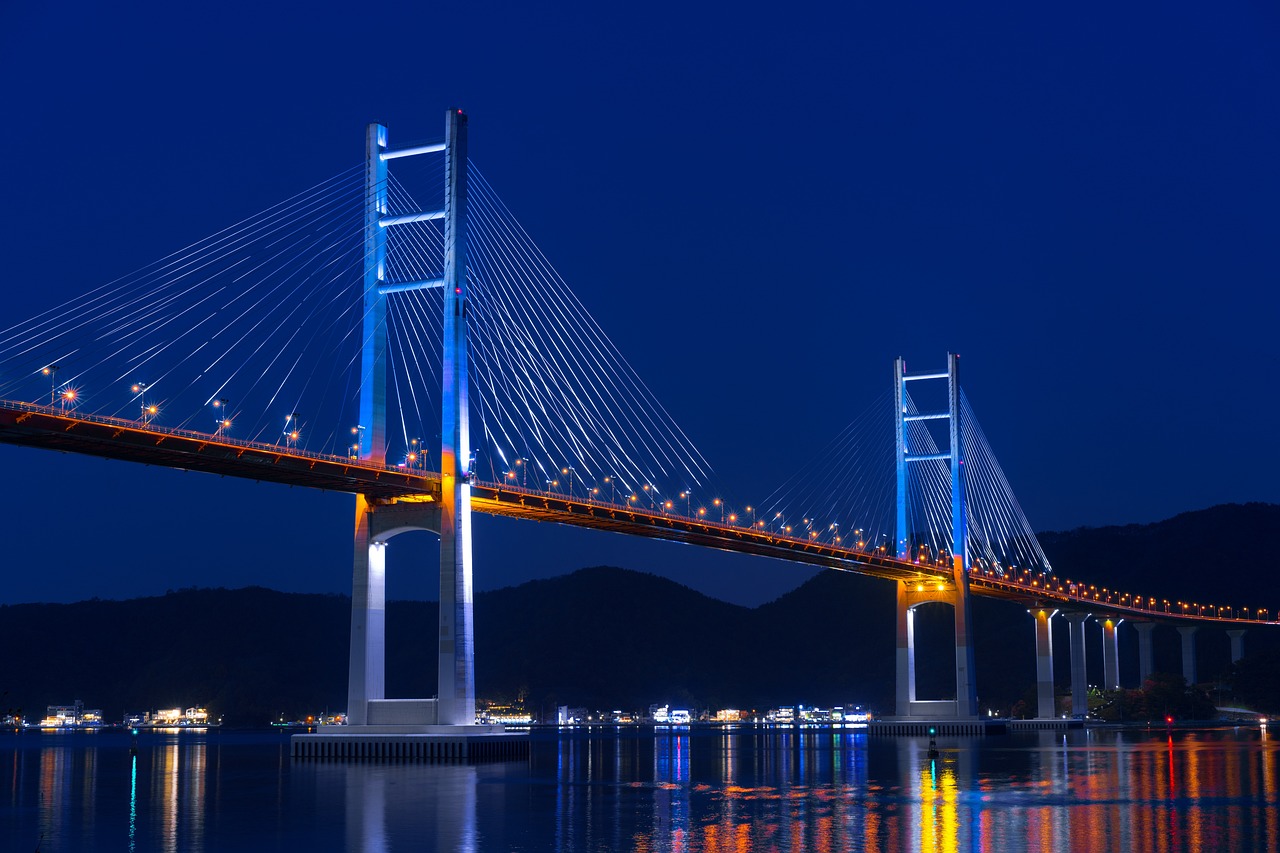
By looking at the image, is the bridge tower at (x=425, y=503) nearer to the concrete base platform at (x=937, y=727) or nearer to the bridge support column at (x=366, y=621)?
the bridge support column at (x=366, y=621)

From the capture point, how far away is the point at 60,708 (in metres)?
144

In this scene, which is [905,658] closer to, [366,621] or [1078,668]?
[1078,668]

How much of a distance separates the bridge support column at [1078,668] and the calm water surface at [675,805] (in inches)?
1683

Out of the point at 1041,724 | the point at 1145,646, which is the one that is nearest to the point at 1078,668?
the point at 1041,724

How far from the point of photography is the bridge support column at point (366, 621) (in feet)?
141

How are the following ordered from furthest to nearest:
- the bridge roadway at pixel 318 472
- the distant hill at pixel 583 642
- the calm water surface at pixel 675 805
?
1. the distant hill at pixel 583 642
2. the bridge roadway at pixel 318 472
3. the calm water surface at pixel 675 805

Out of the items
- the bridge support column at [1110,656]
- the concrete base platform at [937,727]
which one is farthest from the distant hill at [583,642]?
the concrete base platform at [937,727]

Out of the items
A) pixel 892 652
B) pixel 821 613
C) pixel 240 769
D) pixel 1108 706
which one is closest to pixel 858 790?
pixel 240 769

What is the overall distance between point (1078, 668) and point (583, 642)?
221 feet

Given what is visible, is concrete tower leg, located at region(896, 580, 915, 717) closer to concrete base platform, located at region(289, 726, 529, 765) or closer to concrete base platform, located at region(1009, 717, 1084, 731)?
concrete base platform, located at region(1009, 717, 1084, 731)

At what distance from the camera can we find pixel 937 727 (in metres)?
72.7

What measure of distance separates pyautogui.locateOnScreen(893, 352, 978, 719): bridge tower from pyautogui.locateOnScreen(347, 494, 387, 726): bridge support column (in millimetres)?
34632

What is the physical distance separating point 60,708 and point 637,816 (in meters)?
131

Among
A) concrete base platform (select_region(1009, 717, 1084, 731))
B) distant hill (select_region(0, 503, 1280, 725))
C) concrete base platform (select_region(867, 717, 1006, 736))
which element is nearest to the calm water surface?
concrete base platform (select_region(867, 717, 1006, 736))
